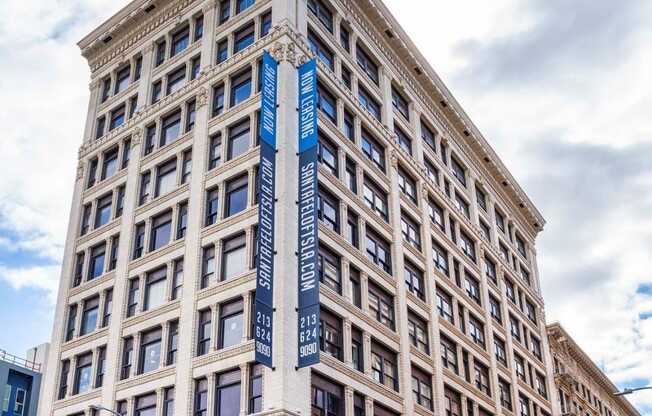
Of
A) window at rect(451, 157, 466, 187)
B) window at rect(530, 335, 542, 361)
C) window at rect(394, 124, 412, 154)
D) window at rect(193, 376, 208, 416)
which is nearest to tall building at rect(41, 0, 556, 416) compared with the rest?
window at rect(193, 376, 208, 416)

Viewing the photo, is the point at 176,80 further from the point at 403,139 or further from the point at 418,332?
the point at 418,332

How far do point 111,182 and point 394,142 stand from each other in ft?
56.7

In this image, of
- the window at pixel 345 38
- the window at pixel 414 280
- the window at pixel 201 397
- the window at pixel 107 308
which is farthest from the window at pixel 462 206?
the window at pixel 201 397

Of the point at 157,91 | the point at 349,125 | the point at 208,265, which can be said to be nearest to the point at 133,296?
the point at 208,265

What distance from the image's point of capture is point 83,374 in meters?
42.0

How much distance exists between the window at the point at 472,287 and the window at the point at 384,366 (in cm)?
1476

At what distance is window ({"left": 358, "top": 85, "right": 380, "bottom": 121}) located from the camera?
4775 centimetres

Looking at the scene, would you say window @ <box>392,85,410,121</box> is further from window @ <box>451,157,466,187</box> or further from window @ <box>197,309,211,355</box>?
window @ <box>197,309,211,355</box>

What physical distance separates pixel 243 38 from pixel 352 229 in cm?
1226

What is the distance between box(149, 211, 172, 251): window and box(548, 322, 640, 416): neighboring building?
45.2m

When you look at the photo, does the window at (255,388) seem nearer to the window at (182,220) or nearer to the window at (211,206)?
the window at (211,206)

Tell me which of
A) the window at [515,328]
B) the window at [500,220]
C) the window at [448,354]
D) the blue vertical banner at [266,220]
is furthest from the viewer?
the window at [500,220]

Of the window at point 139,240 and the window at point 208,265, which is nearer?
the window at point 208,265

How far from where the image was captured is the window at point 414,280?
46406 millimetres
